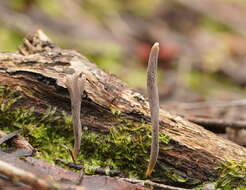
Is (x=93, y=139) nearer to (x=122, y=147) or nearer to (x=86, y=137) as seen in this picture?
(x=86, y=137)

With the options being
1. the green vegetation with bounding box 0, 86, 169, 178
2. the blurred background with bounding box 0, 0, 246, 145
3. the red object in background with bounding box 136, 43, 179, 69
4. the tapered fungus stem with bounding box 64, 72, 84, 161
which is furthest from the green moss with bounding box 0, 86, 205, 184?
the red object in background with bounding box 136, 43, 179, 69

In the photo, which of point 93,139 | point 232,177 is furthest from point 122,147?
point 232,177

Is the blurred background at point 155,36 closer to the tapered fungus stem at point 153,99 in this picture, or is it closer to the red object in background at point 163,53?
the red object in background at point 163,53

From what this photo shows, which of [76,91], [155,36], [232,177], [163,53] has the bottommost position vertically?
[232,177]

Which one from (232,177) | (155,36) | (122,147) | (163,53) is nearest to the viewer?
(232,177)

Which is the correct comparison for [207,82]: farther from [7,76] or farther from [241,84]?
[7,76]

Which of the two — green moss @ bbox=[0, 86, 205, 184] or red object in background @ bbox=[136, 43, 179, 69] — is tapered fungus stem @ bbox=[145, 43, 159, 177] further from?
red object in background @ bbox=[136, 43, 179, 69]

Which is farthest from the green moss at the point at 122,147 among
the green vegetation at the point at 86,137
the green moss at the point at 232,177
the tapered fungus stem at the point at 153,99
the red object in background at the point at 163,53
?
the red object in background at the point at 163,53
